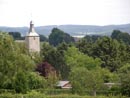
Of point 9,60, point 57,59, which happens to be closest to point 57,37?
point 57,59

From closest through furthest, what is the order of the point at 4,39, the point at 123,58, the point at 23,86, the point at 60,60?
the point at 4,39 → the point at 23,86 → the point at 123,58 → the point at 60,60

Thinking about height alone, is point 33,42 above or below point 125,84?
below

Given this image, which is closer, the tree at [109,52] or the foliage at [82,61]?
the foliage at [82,61]

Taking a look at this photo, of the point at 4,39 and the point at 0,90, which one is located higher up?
the point at 4,39

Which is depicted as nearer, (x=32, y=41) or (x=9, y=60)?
(x=9, y=60)

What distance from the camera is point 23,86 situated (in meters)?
35.1

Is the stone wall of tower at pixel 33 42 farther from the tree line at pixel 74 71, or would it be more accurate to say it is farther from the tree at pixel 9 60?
the tree at pixel 9 60

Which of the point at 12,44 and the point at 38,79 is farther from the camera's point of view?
the point at 38,79

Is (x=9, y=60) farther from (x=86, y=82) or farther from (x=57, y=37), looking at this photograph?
(x=57, y=37)

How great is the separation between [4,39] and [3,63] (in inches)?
61.7

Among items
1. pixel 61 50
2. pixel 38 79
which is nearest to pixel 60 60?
pixel 61 50

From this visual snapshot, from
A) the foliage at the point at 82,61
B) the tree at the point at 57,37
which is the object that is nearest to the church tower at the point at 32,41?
the foliage at the point at 82,61

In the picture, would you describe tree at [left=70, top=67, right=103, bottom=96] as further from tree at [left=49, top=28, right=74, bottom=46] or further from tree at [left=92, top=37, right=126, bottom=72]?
tree at [left=49, top=28, right=74, bottom=46]

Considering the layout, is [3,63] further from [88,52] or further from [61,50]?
[61,50]
